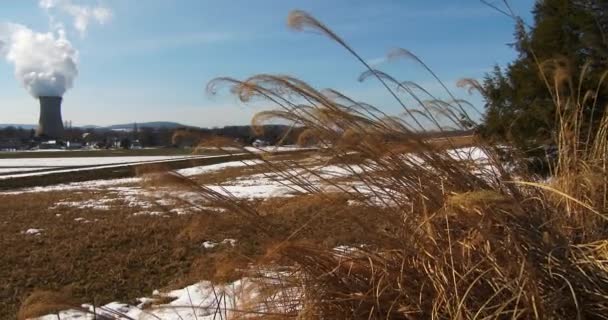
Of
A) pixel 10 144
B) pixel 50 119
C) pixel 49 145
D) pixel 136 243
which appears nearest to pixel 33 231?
pixel 136 243

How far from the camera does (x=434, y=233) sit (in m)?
2.13

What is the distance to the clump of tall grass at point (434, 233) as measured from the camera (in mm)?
1899

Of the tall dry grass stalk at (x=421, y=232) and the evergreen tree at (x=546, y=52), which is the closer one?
the tall dry grass stalk at (x=421, y=232)

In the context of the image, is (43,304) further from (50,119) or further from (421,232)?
(50,119)

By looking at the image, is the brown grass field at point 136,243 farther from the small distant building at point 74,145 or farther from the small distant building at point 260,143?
the small distant building at point 74,145

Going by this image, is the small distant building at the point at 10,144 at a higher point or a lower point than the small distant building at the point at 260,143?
lower

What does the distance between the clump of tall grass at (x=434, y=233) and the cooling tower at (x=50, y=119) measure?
354 ft

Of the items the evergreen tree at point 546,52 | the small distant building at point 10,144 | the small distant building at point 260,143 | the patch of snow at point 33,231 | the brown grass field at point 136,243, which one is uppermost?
the evergreen tree at point 546,52

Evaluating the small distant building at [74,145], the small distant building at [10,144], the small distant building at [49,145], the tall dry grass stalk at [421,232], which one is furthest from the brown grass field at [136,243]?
the small distant building at [10,144]

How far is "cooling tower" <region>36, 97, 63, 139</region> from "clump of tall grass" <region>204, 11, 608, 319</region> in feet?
354

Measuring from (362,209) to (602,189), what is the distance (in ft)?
3.14

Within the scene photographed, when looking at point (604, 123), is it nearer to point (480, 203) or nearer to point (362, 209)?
point (480, 203)

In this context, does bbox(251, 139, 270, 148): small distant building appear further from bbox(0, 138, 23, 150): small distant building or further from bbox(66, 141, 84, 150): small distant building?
bbox(0, 138, 23, 150): small distant building

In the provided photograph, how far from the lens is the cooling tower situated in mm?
102250
